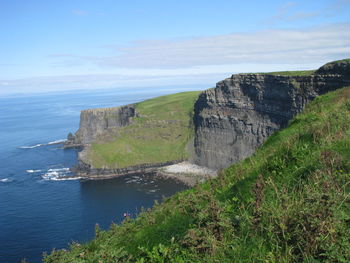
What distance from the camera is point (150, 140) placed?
143000 millimetres

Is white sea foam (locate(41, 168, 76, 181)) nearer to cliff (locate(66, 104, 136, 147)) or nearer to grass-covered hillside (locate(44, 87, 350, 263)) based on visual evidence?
cliff (locate(66, 104, 136, 147))

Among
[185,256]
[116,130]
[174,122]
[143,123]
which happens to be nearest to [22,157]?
[116,130]

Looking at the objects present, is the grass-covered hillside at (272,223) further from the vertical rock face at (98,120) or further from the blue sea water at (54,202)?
the vertical rock face at (98,120)

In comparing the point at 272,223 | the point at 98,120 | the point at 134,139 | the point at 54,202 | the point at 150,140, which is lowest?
the point at 54,202

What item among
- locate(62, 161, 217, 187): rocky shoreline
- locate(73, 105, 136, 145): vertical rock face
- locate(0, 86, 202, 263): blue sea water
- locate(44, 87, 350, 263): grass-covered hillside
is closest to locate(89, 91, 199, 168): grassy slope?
locate(62, 161, 217, 187): rocky shoreline

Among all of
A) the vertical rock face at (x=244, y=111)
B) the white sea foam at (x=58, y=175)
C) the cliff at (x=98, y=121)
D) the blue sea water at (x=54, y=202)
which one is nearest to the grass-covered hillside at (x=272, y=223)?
the blue sea water at (x=54, y=202)

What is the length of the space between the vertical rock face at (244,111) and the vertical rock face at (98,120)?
5222cm

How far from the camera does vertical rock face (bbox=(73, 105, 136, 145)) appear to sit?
176625 mm

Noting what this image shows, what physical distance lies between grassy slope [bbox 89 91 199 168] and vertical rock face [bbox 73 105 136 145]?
1181 centimetres

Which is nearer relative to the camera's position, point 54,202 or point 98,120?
point 54,202

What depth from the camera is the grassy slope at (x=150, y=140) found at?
12609 cm

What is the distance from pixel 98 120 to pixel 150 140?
49.5m

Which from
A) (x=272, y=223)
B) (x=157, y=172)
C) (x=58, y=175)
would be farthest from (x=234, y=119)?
(x=272, y=223)

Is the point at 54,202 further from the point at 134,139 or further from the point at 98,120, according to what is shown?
the point at 98,120
